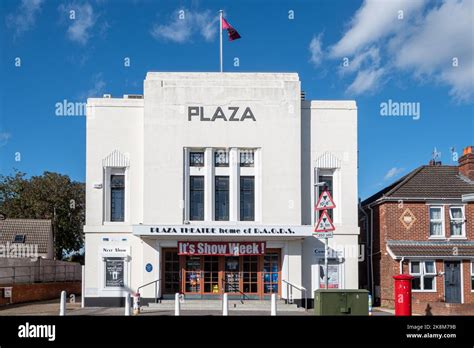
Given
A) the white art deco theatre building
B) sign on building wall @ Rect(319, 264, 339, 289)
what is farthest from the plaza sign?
sign on building wall @ Rect(319, 264, 339, 289)

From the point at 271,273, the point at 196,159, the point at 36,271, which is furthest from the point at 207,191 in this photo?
the point at 36,271

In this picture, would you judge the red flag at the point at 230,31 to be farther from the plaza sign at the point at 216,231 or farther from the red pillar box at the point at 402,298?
the red pillar box at the point at 402,298

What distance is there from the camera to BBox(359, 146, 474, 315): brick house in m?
27.9

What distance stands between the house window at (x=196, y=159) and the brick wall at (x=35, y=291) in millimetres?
10110

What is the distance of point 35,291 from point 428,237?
20.0 m

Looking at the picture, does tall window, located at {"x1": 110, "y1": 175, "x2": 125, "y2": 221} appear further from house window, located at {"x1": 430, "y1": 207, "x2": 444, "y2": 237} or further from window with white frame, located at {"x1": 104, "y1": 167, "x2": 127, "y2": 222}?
house window, located at {"x1": 430, "y1": 207, "x2": 444, "y2": 237}

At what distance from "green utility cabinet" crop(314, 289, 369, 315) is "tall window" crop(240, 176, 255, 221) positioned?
11761mm

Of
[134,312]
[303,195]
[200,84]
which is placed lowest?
[134,312]
